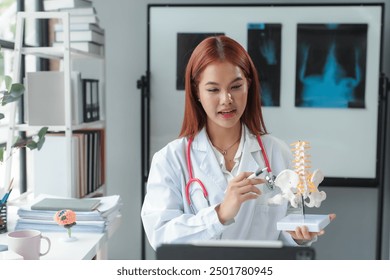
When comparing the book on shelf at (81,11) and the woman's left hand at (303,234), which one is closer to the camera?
the woman's left hand at (303,234)

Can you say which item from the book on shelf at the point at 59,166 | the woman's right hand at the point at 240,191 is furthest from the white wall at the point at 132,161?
the woman's right hand at the point at 240,191

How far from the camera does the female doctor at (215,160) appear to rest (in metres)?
1.15

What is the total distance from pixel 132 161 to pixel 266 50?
861 mm

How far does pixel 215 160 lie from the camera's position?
1261 millimetres

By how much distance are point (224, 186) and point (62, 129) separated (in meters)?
0.90

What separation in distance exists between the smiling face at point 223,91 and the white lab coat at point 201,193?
0.14 metres

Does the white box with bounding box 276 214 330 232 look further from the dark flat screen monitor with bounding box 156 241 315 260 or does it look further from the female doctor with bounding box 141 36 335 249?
the dark flat screen monitor with bounding box 156 241 315 260

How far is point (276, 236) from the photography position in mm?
1251

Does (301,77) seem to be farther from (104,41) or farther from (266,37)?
(104,41)

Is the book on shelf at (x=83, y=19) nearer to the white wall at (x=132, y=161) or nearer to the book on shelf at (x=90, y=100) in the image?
the book on shelf at (x=90, y=100)

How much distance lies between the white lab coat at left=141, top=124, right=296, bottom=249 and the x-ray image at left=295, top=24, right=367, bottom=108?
1156mm

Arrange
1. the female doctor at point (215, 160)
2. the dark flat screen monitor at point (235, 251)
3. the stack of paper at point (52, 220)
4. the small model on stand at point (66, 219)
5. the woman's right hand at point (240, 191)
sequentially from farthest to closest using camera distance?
the stack of paper at point (52, 220)
the small model on stand at point (66, 219)
the female doctor at point (215, 160)
the woman's right hand at point (240, 191)
the dark flat screen monitor at point (235, 251)

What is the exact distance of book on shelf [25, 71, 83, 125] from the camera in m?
1.92
